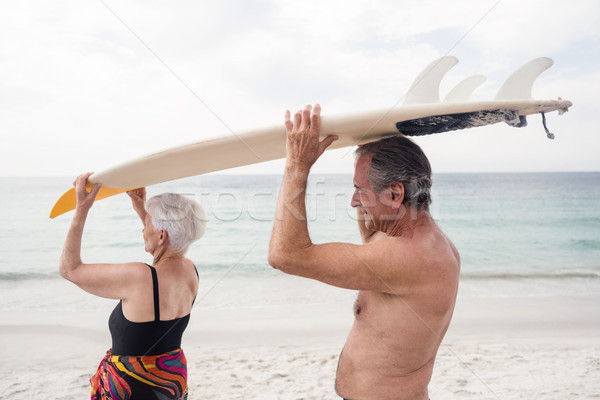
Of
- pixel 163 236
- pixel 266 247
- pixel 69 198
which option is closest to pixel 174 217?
pixel 163 236

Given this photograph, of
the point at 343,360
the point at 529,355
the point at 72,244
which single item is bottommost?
the point at 529,355

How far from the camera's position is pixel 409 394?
6.18ft

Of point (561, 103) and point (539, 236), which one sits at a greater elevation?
point (561, 103)

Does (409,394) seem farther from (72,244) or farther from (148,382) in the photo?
(72,244)

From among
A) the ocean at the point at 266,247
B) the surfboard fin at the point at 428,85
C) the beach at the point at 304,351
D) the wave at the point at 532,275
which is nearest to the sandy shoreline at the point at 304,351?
the beach at the point at 304,351

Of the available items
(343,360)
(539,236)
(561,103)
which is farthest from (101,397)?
(539,236)

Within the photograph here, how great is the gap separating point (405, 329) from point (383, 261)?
1.18 ft

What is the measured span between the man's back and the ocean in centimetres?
144

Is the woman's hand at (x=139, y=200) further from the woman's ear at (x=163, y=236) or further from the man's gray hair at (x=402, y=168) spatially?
the man's gray hair at (x=402, y=168)

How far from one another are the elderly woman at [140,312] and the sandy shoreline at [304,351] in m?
2.19

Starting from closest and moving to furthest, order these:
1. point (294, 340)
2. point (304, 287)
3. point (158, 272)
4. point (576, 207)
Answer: point (158, 272) → point (294, 340) → point (304, 287) → point (576, 207)

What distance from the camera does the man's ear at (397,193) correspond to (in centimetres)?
183

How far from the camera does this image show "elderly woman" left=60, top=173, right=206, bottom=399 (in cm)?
232

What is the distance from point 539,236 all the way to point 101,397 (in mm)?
21052
